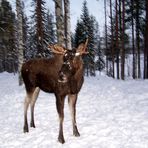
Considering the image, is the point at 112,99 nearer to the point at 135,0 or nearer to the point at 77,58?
the point at 77,58

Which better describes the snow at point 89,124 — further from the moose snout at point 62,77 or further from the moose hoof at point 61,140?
the moose snout at point 62,77

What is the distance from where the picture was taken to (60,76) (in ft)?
25.0

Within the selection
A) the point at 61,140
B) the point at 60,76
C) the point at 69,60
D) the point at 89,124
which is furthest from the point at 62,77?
the point at 89,124

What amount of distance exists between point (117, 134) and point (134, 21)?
36521 mm

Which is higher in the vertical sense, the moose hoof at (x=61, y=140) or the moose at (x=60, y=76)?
the moose at (x=60, y=76)

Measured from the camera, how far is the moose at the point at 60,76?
770 centimetres

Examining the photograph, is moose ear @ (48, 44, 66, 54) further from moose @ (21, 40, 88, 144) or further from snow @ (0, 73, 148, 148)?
snow @ (0, 73, 148, 148)

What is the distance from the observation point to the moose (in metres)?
7.70

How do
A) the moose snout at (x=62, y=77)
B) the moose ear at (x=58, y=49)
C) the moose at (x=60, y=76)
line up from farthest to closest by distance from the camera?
1. the moose ear at (x=58, y=49)
2. the moose at (x=60, y=76)
3. the moose snout at (x=62, y=77)


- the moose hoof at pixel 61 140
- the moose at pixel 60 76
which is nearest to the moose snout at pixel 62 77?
the moose at pixel 60 76

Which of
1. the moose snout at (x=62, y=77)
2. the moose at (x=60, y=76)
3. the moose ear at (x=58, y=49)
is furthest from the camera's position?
the moose ear at (x=58, y=49)

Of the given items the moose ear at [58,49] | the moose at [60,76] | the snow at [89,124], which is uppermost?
the moose ear at [58,49]

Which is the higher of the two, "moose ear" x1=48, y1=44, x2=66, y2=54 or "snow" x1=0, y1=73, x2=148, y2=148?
"moose ear" x1=48, y1=44, x2=66, y2=54

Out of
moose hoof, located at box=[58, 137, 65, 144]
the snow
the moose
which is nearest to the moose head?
the moose
